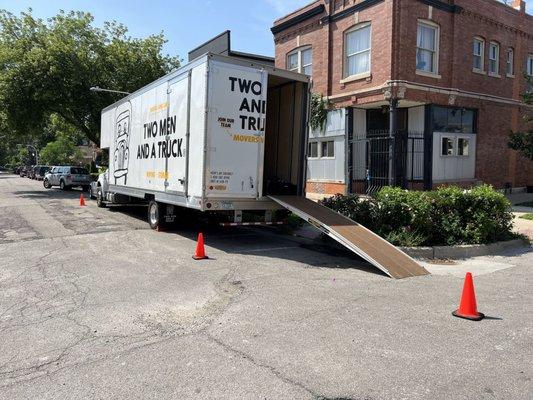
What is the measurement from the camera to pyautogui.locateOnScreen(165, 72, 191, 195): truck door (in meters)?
10.4

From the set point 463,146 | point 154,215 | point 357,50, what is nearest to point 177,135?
point 154,215

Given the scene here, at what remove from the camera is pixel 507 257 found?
9461 millimetres

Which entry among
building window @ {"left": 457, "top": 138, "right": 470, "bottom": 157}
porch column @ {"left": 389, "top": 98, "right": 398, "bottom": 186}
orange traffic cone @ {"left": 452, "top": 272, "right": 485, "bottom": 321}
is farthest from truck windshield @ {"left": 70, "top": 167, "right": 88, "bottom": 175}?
orange traffic cone @ {"left": 452, "top": 272, "right": 485, "bottom": 321}

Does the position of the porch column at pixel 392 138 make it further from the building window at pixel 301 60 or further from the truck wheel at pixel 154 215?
the truck wheel at pixel 154 215

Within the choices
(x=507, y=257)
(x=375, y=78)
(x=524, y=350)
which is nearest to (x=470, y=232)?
(x=507, y=257)

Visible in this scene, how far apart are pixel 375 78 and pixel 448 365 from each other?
15645 millimetres

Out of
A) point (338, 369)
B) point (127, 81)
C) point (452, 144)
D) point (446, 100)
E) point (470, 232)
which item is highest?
point (127, 81)

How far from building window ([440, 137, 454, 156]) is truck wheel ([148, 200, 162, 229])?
1210 cm

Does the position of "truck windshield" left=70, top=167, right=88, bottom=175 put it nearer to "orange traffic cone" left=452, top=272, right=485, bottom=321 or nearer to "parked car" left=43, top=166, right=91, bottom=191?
"parked car" left=43, top=166, right=91, bottom=191

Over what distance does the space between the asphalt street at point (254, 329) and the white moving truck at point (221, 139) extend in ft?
4.80

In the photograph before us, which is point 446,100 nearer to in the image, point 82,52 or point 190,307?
point 190,307

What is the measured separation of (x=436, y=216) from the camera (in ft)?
31.9

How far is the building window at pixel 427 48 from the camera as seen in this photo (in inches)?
727

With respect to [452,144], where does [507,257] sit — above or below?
below
